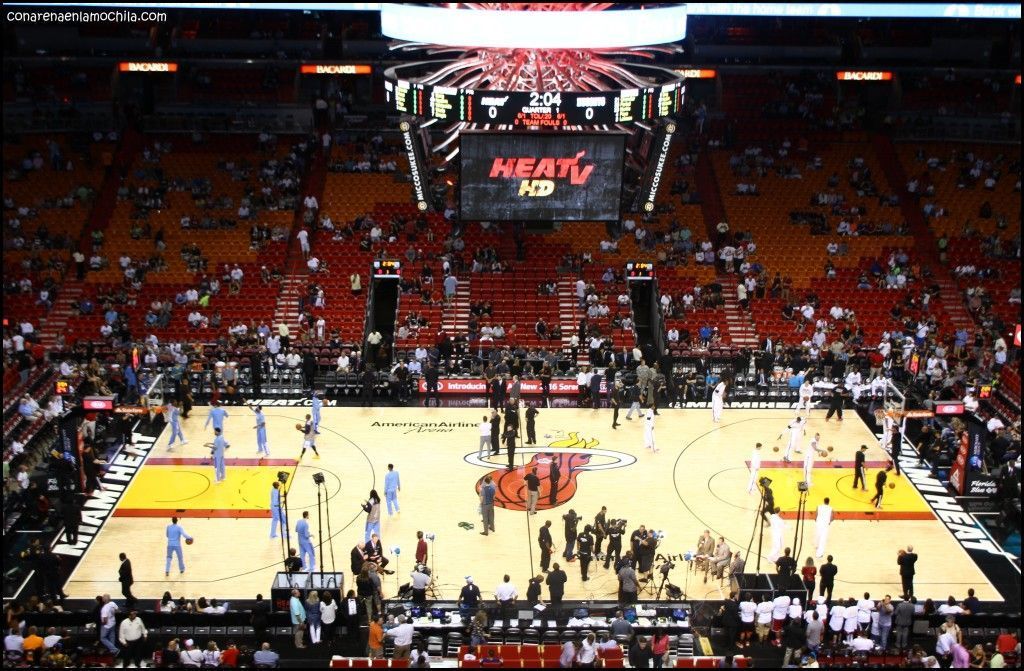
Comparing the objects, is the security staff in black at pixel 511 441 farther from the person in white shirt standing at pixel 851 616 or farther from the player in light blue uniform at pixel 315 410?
the person in white shirt standing at pixel 851 616

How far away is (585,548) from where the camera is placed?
75.8ft

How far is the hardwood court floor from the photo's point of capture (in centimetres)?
2367

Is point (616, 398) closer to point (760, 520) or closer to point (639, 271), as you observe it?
point (760, 520)

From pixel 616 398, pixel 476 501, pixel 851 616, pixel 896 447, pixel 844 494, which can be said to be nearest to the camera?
pixel 851 616

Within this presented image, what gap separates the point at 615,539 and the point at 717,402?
29.2 ft

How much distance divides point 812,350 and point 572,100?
1143 centimetres

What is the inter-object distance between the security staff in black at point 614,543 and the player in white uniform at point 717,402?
8.09 metres

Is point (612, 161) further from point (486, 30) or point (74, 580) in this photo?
point (74, 580)

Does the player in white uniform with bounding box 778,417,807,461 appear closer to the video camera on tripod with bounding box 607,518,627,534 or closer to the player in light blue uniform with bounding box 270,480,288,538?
the video camera on tripod with bounding box 607,518,627,534

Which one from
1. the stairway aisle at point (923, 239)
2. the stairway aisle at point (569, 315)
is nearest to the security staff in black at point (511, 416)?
the stairway aisle at point (569, 315)

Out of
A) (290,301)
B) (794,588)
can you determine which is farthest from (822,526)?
(290,301)

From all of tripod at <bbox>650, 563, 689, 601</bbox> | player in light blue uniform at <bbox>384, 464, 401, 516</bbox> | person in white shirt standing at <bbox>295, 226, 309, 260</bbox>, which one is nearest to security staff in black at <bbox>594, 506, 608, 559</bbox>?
tripod at <bbox>650, 563, 689, 601</bbox>

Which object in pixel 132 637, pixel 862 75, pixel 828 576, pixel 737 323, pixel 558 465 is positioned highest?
pixel 862 75

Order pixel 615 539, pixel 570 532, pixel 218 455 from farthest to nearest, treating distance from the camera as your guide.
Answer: pixel 218 455 → pixel 570 532 → pixel 615 539
